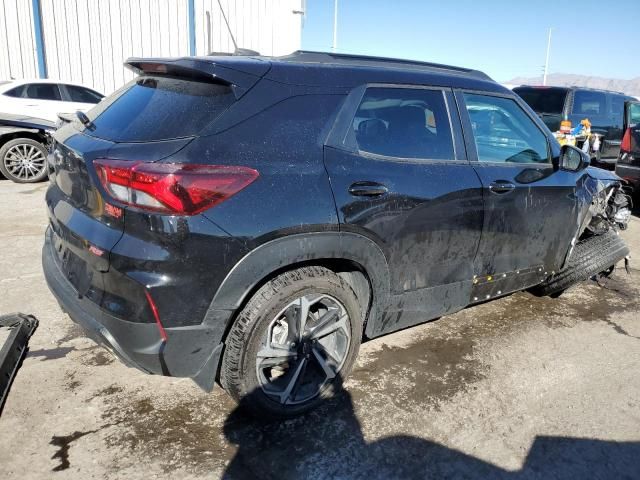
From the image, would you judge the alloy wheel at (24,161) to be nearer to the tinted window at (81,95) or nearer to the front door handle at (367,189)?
the tinted window at (81,95)

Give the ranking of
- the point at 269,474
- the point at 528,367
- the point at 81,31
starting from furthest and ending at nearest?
the point at 81,31 → the point at 528,367 → the point at 269,474

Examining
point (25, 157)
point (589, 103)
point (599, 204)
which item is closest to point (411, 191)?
point (599, 204)

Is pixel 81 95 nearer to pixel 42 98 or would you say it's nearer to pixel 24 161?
pixel 42 98

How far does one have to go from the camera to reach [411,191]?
281cm

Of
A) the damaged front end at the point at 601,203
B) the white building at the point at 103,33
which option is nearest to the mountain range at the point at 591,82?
the white building at the point at 103,33

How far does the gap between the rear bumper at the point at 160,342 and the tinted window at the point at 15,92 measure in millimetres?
8738

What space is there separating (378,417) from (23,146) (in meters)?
8.11

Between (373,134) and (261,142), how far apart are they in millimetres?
737

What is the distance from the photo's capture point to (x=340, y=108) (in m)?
2.64

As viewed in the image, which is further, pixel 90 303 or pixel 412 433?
pixel 412 433

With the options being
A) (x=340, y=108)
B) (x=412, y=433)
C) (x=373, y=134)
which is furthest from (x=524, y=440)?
(x=340, y=108)

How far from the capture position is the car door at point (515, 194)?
3.29 metres

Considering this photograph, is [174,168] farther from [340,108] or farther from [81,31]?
[81,31]

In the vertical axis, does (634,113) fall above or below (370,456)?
above
